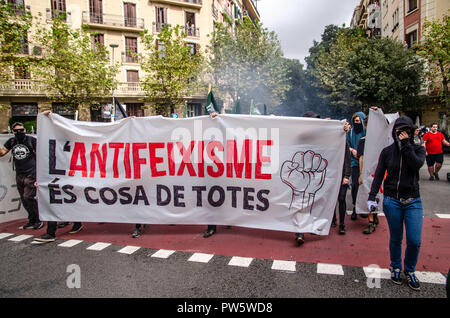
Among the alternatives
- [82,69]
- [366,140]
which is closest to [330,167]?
[366,140]

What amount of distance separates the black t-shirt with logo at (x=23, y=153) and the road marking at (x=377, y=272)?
568cm

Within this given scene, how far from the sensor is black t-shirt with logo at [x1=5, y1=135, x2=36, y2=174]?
5832 mm

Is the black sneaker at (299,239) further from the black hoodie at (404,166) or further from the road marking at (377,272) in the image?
the black hoodie at (404,166)

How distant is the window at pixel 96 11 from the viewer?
32.6 meters

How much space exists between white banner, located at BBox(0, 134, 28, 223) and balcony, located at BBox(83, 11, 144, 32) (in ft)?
99.7

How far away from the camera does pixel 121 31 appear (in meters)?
33.8

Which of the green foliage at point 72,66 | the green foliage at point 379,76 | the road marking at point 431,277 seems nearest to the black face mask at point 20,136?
the road marking at point 431,277

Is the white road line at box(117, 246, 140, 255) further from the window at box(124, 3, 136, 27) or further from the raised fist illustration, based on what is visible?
the window at box(124, 3, 136, 27)

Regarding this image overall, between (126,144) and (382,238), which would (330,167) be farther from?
(126,144)

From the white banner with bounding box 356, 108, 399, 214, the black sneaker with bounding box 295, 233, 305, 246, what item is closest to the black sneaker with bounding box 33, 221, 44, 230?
the black sneaker with bounding box 295, 233, 305, 246

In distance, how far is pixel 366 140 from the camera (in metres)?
5.21

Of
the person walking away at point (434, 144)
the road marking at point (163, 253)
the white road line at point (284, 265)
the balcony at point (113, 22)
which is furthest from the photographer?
the balcony at point (113, 22)

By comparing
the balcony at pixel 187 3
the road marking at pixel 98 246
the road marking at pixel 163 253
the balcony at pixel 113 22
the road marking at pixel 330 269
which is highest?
the balcony at pixel 187 3
